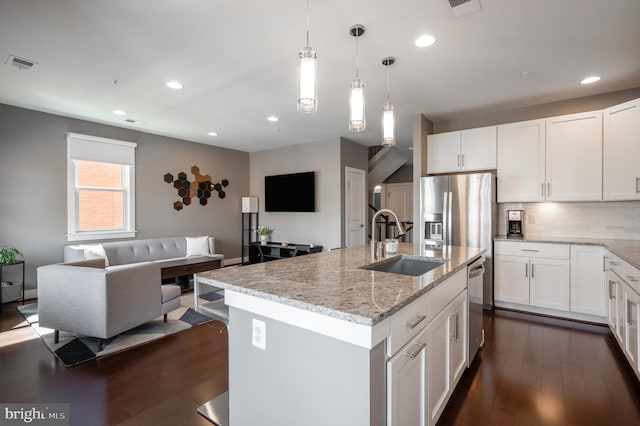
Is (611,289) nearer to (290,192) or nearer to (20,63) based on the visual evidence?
(290,192)

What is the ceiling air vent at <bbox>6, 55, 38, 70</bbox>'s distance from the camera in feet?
9.07

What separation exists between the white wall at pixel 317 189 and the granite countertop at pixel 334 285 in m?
3.83

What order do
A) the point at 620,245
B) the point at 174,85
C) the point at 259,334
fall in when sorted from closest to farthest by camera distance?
the point at 259,334
the point at 620,245
the point at 174,85

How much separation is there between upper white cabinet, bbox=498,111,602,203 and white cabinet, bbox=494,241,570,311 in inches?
26.6

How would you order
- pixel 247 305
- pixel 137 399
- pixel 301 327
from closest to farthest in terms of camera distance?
pixel 301 327, pixel 247 305, pixel 137 399

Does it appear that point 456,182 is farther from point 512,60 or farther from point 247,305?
point 247,305

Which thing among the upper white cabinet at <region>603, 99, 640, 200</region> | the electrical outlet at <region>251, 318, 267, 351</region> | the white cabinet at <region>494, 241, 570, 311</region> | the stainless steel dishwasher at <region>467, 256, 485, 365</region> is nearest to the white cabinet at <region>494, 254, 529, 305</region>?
the white cabinet at <region>494, 241, 570, 311</region>

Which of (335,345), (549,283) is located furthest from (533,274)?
(335,345)

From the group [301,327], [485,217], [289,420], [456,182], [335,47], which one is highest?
[335,47]

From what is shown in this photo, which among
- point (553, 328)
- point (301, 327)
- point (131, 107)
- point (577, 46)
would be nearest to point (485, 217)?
point (553, 328)

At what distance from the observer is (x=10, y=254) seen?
387 cm

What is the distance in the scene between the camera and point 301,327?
1.22 metres

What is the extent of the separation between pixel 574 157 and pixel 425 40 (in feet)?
8.42

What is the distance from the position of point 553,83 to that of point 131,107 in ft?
17.6
